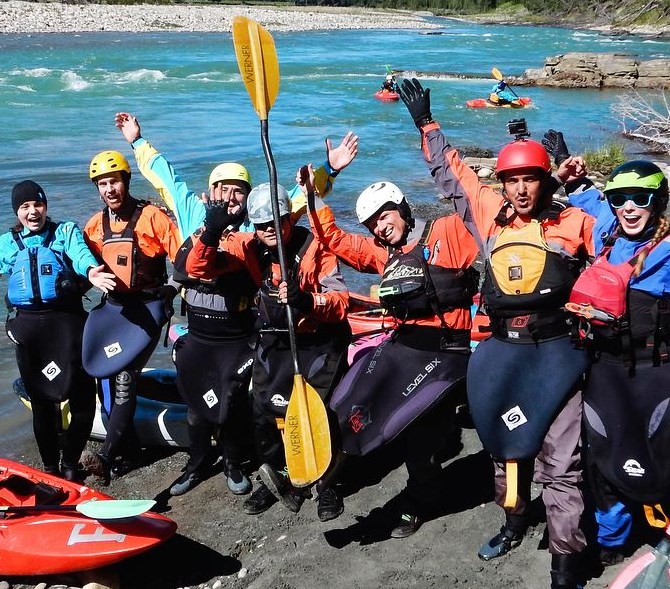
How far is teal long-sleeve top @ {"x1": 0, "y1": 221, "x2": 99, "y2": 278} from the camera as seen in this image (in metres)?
4.41

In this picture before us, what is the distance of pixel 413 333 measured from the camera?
3.70 meters

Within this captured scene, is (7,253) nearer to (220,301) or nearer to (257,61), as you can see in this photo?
(220,301)

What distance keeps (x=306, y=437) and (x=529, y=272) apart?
52.7 inches

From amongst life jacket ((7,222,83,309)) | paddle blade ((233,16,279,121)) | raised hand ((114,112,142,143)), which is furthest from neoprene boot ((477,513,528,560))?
raised hand ((114,112,142,143))

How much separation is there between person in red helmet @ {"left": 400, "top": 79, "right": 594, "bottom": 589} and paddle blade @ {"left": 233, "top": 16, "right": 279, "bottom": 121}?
1.69 meters

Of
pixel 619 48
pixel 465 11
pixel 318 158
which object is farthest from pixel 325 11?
pixel 318 158

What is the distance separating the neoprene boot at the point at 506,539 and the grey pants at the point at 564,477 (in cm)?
41

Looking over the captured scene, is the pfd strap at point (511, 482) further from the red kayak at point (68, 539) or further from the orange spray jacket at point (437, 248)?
the red kayak at point (68, 539)

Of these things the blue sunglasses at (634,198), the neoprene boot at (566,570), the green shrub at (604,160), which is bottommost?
the neoprene boot at (566,570)

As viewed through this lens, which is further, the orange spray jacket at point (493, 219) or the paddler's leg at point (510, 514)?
the paddler's leg at point (510, 514)

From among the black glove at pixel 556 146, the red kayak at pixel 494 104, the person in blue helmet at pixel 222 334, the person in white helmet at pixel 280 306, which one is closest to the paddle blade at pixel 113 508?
the person in white helmet at pixel 280 306

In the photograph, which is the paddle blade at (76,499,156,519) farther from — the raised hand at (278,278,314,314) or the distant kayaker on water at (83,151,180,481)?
the raised hand at (278,278,314,314)

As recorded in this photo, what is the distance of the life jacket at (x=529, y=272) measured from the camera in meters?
3.22

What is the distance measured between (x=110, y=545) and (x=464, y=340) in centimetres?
199
